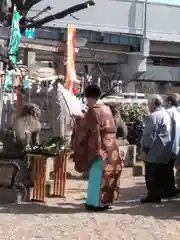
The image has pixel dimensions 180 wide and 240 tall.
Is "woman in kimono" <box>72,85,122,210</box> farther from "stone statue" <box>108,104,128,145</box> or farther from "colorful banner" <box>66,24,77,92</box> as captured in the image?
"colorful banner" <box>66,24,77,92</box>

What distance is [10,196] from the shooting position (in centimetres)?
770

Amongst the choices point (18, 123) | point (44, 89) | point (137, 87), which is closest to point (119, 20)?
point (137, 87)

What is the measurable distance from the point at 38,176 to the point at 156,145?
1797mm

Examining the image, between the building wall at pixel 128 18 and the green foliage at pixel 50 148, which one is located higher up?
the building wall at pixel 128 18

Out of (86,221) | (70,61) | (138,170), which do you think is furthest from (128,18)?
(86,221)

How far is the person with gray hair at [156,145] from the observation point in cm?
766

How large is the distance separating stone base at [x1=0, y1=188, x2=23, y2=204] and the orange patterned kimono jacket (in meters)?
1.08

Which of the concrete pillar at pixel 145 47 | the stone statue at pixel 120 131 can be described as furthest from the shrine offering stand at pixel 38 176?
the concrete pillar at pixel 145 47

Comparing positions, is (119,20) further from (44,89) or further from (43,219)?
(43,219)

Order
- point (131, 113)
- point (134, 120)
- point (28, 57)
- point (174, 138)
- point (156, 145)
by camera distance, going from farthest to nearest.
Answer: point (131, 113) < point (134, 120) < point (28, 57) < point (174, 138) < point (156, 145)

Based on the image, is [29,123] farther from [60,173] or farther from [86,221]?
[86,221]

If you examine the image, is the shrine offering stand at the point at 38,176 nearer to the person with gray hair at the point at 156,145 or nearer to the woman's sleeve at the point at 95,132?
the woman's sleeve at the point at 95,132

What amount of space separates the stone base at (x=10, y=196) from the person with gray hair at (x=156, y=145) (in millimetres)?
1847

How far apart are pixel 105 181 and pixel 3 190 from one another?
5.24 feet
